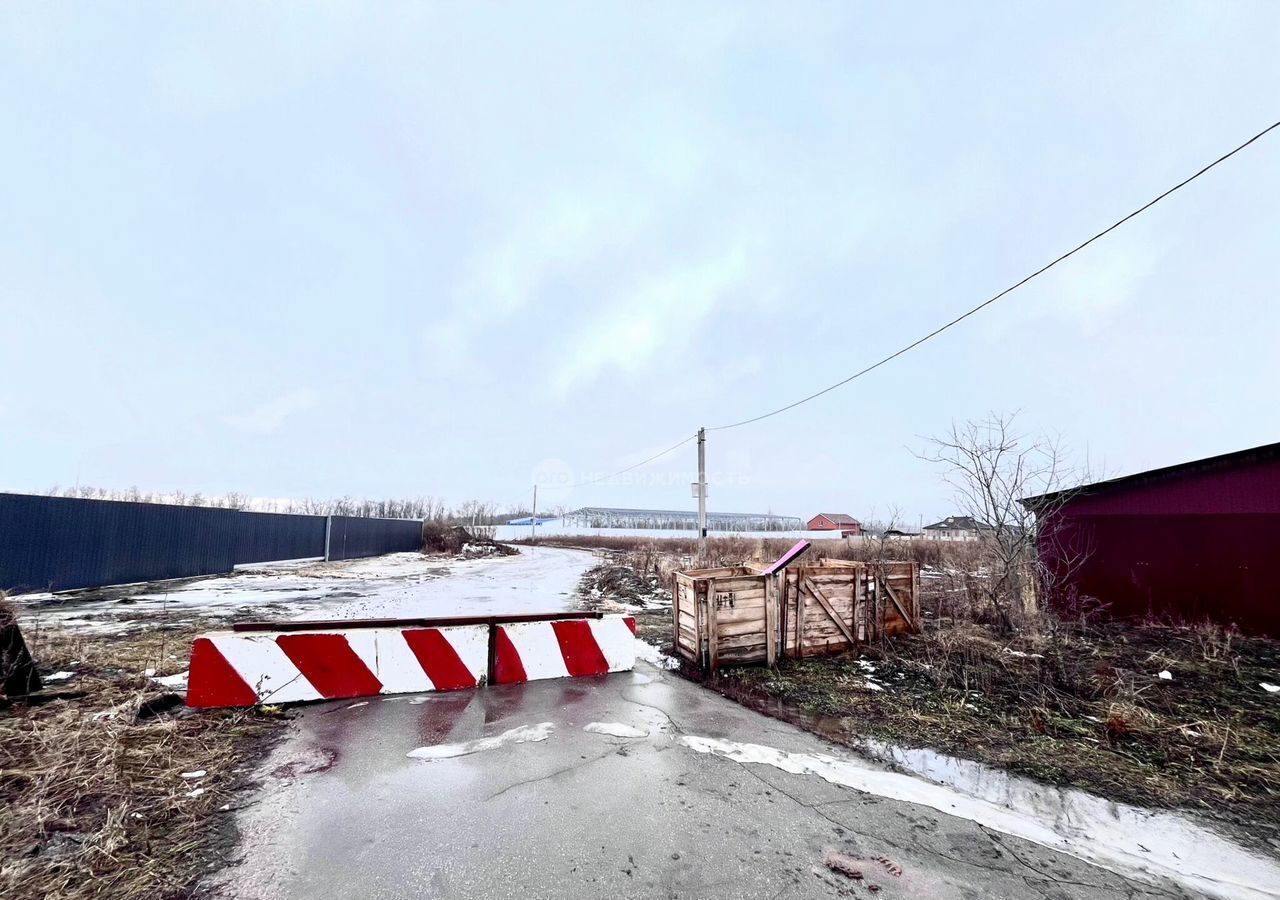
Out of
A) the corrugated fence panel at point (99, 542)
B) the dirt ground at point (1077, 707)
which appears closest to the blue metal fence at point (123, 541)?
the corrugated fence panel at point (99, 542)

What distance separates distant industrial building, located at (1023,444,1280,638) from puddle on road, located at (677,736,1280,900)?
7.72 meters

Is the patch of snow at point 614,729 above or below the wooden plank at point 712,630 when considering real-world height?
below

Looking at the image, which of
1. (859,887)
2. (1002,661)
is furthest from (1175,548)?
(859,887)

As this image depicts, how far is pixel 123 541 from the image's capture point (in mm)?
15648

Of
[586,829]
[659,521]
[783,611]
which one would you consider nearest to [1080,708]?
[783,611]

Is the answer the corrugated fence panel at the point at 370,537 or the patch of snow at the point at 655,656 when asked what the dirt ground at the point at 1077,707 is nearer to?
the patch of snow at the point at 655,656

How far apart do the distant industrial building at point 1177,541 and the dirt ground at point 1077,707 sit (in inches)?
44.8

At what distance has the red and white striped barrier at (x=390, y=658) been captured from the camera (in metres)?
4.97

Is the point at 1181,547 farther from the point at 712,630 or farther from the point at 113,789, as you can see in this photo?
the point at 113,789

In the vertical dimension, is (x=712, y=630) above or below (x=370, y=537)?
below

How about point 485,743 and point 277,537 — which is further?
point 277,537

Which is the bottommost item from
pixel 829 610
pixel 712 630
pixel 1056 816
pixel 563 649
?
pixel 1056 816

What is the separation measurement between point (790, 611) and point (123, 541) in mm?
18668

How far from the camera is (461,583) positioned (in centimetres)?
1684
